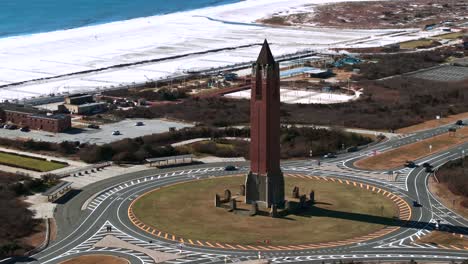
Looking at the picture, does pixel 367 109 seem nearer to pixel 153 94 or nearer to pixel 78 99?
pixel 153 94

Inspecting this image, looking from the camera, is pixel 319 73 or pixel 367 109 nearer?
pixel 367 109

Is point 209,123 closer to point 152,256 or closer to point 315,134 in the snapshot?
point 315,134

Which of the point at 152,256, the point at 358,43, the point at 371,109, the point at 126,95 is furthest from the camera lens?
the point at 358,43

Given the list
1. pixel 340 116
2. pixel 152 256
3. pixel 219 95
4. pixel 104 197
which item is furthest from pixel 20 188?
pixel 219 95

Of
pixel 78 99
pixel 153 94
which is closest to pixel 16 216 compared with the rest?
pixel 78 99

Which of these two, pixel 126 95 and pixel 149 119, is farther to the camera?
pixel 126 95

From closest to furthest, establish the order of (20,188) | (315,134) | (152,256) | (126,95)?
(152,256) → (20,188) → (315,134) → (126,95)
